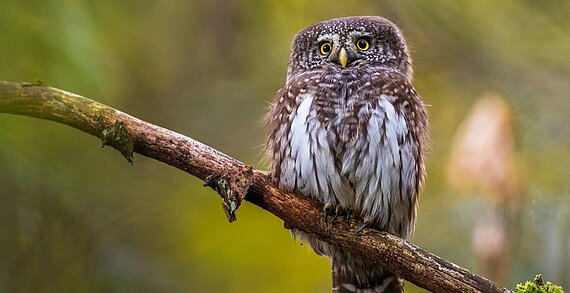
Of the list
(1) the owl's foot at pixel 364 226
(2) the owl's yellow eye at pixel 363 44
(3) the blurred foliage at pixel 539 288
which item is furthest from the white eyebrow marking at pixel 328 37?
(3) the blurred foliage at pixel 539 288

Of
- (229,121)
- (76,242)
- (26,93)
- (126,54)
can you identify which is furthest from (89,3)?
(229,121)

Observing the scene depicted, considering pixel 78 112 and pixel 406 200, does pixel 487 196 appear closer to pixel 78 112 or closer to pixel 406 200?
pixel 406 200

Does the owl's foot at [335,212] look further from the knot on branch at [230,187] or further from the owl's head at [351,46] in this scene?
the owl's head at [351,46]

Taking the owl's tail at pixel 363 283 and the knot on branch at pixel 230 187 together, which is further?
the owl's tail at pixel 363 283

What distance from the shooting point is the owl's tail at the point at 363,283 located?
4359 millimetres

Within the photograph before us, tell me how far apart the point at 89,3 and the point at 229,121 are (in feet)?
11.4

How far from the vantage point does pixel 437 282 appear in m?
3.18

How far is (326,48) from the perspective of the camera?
443 centimetres

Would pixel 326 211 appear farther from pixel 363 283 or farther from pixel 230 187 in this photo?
pixel 363 283

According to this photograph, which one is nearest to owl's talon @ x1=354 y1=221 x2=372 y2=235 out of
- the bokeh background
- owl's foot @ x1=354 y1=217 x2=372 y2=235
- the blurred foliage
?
owl's foot @ x1=354 y1=217 x2=372 y2=235

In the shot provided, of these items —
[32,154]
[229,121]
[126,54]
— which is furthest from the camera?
[229,121]

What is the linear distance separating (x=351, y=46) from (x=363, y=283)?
4.03 feet

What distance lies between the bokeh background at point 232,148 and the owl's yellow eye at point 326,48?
730 mm

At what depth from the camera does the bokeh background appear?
258 cm
